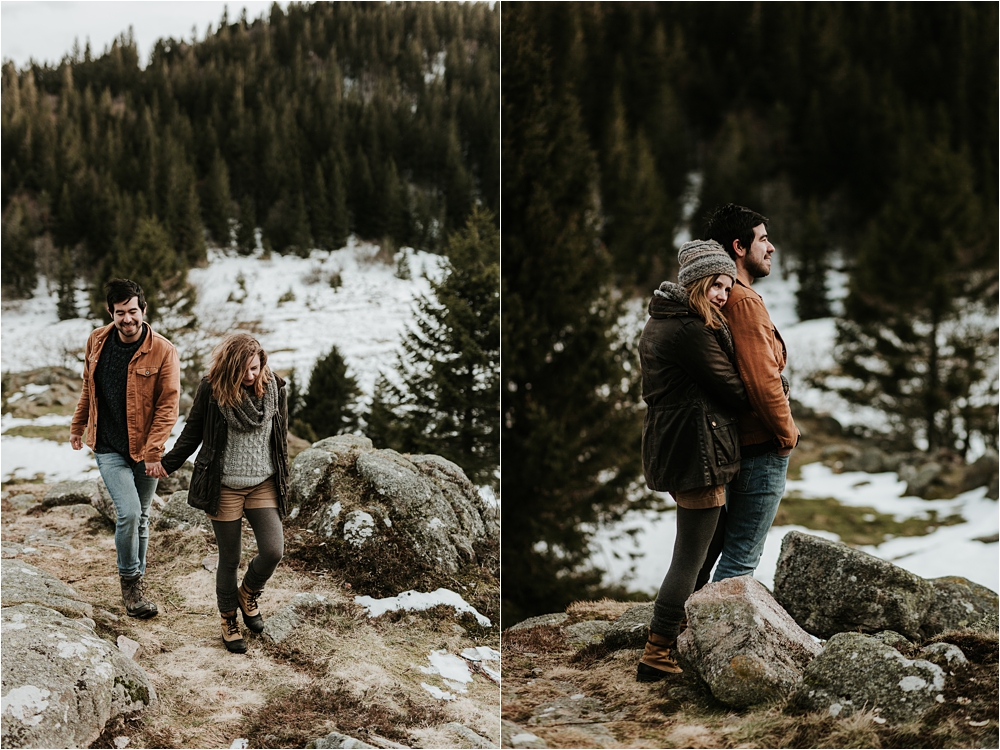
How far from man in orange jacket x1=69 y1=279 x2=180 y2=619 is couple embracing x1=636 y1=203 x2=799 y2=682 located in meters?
1.90

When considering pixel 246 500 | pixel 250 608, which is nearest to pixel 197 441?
pixel 246 500

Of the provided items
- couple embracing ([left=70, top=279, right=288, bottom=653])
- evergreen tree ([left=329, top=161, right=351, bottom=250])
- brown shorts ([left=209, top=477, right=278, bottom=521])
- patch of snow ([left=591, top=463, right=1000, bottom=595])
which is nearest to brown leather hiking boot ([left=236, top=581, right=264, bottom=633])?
couple embracing ([left=70, top=279, right=288, bottom=653])

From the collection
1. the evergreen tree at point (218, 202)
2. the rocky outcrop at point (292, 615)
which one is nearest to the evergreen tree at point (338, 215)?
the evergreen tree at point (218, 202)

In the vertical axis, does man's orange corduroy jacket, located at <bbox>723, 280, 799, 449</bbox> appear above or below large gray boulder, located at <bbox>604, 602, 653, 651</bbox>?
above

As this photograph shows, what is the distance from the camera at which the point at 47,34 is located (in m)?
3.77

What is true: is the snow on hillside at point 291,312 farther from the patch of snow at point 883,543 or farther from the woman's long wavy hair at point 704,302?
the patch of snow at point 883,543

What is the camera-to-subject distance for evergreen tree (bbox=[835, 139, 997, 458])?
48.0 ft

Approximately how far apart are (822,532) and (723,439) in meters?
10.6

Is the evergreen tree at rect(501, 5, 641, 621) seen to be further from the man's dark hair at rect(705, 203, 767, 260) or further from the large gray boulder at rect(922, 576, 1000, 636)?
the man's dark hair at rect(705, 203, 767, 260)

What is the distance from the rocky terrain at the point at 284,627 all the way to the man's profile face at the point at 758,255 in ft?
6.47

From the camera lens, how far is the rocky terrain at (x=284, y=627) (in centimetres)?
267

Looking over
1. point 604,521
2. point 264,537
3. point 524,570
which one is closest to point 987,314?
point 604,521

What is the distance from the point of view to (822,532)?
11.8m

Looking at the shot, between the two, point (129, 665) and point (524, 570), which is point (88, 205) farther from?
point (524, 570)
